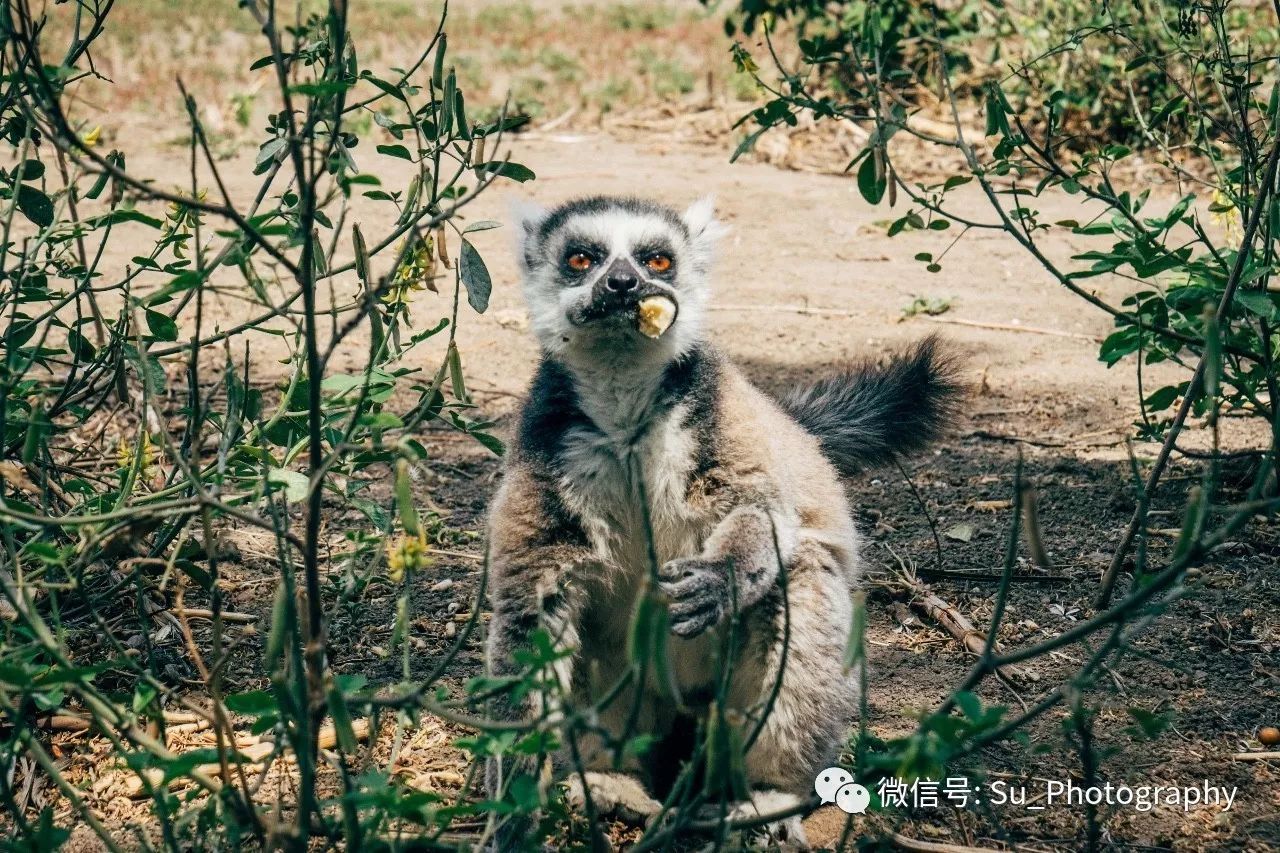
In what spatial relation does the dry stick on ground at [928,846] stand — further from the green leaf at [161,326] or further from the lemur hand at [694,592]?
the green leaf at [161,326]

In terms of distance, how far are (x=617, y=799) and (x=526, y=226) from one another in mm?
1806

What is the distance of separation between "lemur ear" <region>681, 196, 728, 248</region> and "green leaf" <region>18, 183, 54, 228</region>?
5.99 feet

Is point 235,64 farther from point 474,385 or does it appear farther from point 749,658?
point 749,658

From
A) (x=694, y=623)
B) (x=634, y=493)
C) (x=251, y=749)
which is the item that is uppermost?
(x=634, y=493)

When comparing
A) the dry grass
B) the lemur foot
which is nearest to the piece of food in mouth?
the lemur foot

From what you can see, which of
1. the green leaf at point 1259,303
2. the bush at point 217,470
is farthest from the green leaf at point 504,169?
the green leaf at point 1259,303

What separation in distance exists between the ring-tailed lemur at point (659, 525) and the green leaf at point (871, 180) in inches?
22.7

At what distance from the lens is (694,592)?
300 centimetres

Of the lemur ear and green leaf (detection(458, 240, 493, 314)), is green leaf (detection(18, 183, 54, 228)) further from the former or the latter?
the lemur ear

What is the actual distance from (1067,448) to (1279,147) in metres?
2.23

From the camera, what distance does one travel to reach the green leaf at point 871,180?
3.39 metres

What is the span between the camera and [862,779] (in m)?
1.92

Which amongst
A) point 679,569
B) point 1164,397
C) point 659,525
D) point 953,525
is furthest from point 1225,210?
point 679,569

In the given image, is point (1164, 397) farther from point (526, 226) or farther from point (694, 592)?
point (526, 226)
